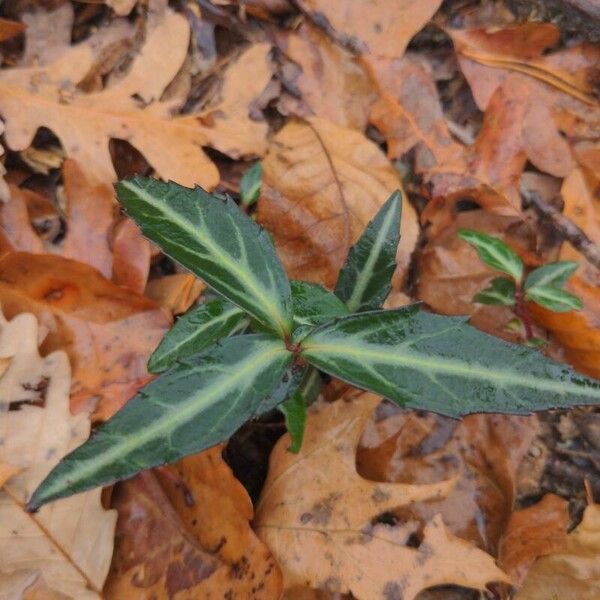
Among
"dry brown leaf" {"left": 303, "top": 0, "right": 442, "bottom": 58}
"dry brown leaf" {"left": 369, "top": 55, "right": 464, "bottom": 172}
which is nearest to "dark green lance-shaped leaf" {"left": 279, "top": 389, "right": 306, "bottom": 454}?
"dry brown leaf" {"left": 369, "top": 55, "right": 464, "bottom": 172}

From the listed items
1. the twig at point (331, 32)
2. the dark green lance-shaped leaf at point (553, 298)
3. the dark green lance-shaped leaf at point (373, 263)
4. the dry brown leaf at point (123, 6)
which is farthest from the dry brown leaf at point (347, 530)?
the dry brown leaf at point (123, 6)

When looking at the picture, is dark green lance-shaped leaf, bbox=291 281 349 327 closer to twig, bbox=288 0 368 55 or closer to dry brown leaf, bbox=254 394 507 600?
dry brown leaf, bbox=254 394 507 600

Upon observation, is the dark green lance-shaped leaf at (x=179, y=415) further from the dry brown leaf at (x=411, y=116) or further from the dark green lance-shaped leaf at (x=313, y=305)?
the dry brown leaf at (x=411, y=116)

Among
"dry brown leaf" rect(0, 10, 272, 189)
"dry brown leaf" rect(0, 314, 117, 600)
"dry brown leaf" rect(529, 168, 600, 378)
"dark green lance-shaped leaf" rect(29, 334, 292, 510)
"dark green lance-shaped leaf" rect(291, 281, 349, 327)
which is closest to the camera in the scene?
"dark green lance-shaped leaf" rect(29, 334, 292, 510)

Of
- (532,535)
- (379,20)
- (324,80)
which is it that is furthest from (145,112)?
(532,535)

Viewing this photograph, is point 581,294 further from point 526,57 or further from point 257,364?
point 257,364

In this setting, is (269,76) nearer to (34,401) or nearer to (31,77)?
(31,77)
